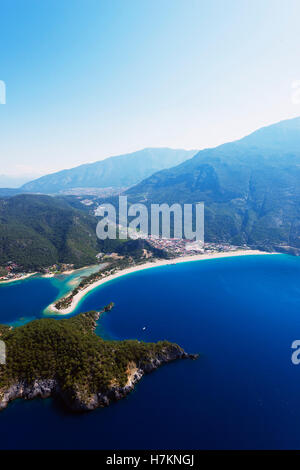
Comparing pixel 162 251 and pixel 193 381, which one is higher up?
pixel 162 251

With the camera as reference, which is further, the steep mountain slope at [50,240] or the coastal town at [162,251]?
the steep mountain slope at [50,240]

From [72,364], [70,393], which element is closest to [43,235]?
[72,364]

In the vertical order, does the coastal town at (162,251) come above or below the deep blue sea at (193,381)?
above

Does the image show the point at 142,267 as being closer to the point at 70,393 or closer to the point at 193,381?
the point at 193,381

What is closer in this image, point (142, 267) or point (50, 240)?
point (142, 267)

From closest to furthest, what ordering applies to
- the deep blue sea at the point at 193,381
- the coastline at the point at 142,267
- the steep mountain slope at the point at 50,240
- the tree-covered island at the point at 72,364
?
the deep blue sea at the point at 193,381 → the tree-covered island at the point at 72,364 → the coastline at the point at 142,267 → the steep mountain slope at the point at 50,240

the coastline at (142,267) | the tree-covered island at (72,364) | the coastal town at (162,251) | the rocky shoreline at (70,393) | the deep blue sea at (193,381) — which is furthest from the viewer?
the coastal town at (162,251)

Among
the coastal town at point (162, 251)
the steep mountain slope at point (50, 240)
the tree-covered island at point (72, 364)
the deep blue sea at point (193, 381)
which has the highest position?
the steep mountain slope at point (50, 240)

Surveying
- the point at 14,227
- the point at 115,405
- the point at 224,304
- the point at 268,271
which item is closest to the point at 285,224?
the point at 268,271

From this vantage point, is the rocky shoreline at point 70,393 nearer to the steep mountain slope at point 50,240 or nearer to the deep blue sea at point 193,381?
the deep blue sea at point 193,381

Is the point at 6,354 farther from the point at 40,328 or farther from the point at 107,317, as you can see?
the point at 107,317

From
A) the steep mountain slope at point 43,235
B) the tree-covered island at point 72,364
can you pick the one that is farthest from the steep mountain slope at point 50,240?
the tree-covered island at point 72,364
